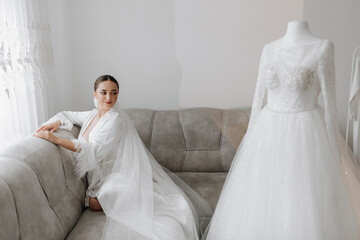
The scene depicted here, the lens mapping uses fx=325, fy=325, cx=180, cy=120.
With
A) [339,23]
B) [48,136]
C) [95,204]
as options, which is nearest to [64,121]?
[48,136]

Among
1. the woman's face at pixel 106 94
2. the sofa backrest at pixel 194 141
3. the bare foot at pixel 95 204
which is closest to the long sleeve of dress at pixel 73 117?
the woman's face at pixel 106 94

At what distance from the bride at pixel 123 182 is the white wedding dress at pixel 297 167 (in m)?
0.29

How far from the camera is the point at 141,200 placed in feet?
6.09

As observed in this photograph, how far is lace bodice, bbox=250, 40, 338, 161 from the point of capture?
163 cm

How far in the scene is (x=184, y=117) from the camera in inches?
102

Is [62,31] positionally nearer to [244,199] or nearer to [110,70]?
[110,70]

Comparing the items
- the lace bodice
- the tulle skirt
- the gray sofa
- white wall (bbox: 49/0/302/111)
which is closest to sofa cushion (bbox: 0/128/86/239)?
the gray sofa

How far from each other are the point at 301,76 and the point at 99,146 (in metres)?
1.21

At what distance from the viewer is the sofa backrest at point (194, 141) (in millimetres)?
2523

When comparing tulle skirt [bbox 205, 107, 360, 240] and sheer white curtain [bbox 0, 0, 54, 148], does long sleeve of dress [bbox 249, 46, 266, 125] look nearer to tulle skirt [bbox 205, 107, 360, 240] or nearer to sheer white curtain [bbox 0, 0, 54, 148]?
tulle skirt [bbox 205, 107, 360, 240]

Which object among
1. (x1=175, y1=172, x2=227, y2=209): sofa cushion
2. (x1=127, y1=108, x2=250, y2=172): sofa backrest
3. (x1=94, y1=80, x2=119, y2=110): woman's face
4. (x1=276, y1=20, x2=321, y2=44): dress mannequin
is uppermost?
(x1=276, y1=20, x2=321, y2=44): dress mannequin

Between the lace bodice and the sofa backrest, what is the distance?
77 centimetres

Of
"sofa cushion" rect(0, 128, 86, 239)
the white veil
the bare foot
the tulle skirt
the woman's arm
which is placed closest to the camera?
"sofa cushion" rect(0, 128, 86, 239)

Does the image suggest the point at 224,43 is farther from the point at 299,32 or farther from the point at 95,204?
the point at 95,204
